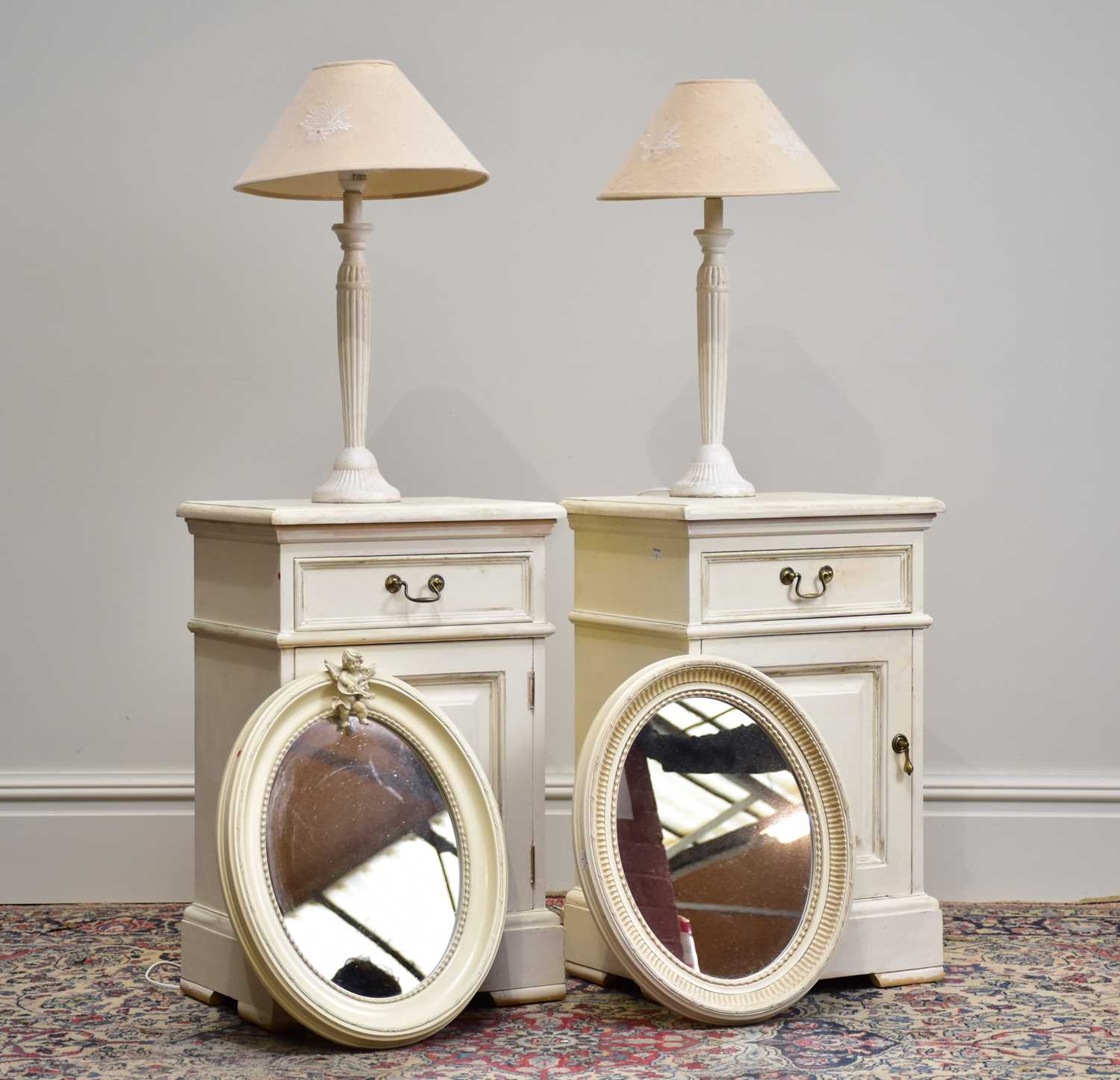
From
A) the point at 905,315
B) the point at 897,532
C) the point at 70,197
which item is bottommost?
the point at 897,532

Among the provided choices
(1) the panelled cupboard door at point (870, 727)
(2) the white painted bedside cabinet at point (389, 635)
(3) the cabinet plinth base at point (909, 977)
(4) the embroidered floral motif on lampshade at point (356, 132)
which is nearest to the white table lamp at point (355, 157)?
(4) the embroidered floral motif on lampshade at point (356, 132)

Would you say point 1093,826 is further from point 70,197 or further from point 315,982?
point 70,197

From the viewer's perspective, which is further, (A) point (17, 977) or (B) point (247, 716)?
(A) point (17, 977)

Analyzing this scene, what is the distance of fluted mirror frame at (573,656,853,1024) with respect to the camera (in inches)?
97.8

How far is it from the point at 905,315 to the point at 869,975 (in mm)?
1455

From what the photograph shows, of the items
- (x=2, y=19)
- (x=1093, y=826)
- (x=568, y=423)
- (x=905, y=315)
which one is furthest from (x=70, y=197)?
(x=1093, y=826)

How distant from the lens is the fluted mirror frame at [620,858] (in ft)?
8.15

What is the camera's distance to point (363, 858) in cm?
248

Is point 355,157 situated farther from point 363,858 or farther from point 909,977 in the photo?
point 909,977

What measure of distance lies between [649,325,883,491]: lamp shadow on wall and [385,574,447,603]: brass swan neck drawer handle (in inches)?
39.0

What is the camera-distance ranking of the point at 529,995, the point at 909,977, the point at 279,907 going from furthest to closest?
the point at 909,977, the point at 529,995, the point at 279,907

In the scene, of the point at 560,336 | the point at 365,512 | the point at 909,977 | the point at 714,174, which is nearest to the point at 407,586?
the point at 365,512

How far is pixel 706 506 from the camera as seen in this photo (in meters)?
2.70

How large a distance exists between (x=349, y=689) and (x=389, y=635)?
136 millimetres
